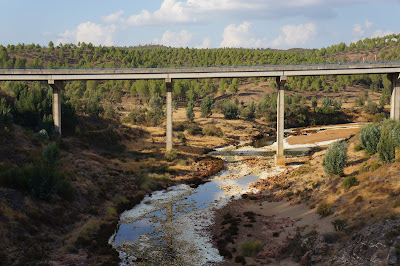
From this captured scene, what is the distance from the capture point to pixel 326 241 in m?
29.5

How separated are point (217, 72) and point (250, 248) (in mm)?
37041

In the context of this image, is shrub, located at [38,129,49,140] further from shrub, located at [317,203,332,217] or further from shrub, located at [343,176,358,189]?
shrub, located at [343,176,358,189]

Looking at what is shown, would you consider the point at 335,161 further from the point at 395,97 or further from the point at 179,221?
the point at 395,97

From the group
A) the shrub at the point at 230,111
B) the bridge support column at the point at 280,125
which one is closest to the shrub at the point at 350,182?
the bridge support column at the point at 280,125

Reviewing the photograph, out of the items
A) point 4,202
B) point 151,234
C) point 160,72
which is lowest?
point 151,234

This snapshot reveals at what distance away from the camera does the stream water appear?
1232 inches

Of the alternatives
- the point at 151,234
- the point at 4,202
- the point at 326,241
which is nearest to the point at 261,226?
the point at 326,241

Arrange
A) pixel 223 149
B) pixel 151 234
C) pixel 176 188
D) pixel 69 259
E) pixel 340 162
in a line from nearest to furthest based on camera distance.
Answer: pixel 69 259, pixel 151 234, pixel 340 162, pixel 176 188, pixel 223 149

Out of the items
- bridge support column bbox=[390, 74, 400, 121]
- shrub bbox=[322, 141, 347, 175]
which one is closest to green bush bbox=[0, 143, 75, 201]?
shrub bbox=[322, 141, 347, 175]

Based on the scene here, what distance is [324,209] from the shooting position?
117 ft

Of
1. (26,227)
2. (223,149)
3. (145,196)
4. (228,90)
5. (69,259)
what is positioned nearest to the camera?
(69,259)

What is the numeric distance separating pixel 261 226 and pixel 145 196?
57.1ft

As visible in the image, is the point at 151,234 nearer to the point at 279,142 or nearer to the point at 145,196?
the point at 145,196

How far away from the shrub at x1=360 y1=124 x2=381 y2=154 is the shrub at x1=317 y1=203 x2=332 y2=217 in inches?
652
